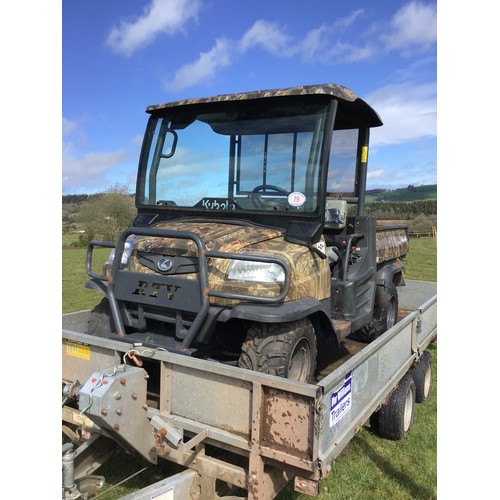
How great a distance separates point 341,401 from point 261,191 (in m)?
1.86

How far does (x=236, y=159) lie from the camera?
4207 millimetres

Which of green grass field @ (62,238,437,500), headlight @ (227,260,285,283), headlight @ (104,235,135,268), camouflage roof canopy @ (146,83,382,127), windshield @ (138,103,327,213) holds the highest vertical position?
camouflage roof canopy @ (146,83,382,127)

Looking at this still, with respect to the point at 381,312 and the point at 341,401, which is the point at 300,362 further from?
the point at 381,312

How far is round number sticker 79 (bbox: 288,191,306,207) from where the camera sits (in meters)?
3.78

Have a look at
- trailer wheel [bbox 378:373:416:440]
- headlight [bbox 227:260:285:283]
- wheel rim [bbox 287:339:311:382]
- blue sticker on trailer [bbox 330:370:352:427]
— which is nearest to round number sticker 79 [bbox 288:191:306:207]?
headlight [bbox 227:260:285:283]

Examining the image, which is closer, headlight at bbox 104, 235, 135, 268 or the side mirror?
headlight at bbox 104, 235, 135, 268

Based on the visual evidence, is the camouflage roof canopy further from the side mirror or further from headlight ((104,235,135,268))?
headlight ((104,235,135,268))

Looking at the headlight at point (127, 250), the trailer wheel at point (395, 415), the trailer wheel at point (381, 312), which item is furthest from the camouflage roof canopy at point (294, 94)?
the trailer wheel at point (395, 415)

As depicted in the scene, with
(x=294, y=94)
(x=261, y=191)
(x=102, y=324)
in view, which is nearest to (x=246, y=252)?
(x=261, y=191)

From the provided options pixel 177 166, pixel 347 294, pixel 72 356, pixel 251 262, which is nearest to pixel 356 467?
pixel 347 294

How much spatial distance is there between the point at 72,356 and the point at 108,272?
28.1 inches

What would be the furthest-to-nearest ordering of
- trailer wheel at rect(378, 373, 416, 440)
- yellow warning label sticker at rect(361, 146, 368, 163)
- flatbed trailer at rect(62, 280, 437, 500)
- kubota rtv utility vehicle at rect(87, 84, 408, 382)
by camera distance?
1. yellow warning label sticker at rect(361, 146, 368, 163)
2. trailer wheel at rect(378, 373, 416, 440)
3. kubota rtv utility vehicle at rect(87, 84, 408, 382)
4. flatbed trailer at rect(62, 280, 437, 500)

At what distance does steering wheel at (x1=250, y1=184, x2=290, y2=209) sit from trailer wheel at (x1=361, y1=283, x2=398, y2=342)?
1.79 meters

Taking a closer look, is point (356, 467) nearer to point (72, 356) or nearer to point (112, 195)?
point (72, 356)
